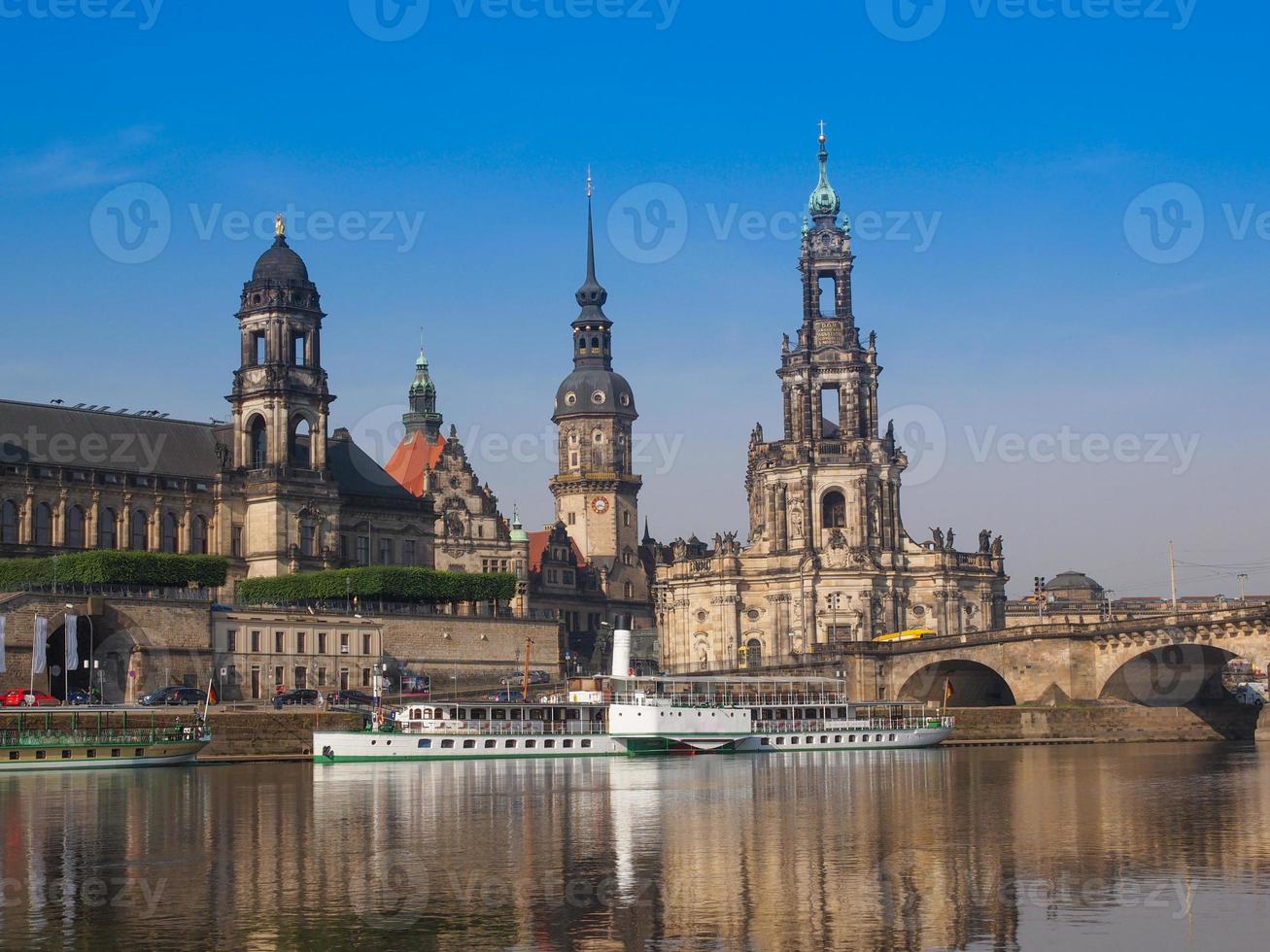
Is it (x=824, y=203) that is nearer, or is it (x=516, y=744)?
(x=516, y=744)

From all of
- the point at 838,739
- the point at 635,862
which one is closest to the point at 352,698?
the point at 838,739

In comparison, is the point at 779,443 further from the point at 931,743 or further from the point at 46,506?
the point at 46,506

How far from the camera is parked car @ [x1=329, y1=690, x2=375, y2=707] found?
95.1 metres

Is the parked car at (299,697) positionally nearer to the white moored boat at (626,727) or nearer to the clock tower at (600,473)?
the white moored boat at (626,727)

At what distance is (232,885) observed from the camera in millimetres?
38000

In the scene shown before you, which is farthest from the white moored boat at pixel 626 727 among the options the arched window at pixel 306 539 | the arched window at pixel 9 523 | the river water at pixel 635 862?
the arched window at pixel 9 523

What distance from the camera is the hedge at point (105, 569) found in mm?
96738

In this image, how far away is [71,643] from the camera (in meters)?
86.8

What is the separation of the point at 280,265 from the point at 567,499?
191 feet

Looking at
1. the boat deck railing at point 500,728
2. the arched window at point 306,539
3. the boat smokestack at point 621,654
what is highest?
the arched window at point 306,539

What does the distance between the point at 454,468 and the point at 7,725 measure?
73.0m

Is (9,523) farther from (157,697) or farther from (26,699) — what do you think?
(26,699)

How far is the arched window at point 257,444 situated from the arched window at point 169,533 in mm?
5667

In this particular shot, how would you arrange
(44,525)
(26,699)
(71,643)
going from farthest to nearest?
(44,525)
(71,643)
(26,699)
